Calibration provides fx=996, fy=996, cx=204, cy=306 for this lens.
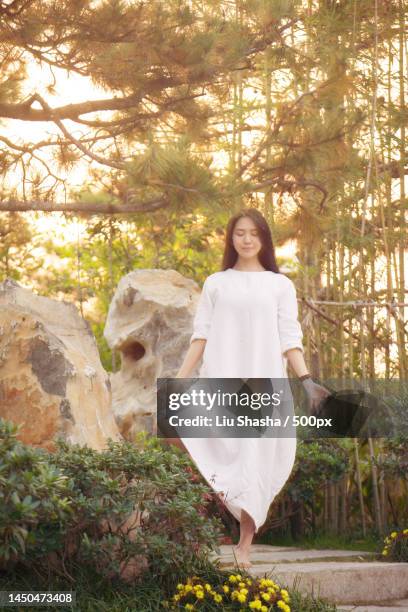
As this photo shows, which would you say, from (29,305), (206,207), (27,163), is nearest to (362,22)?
(206,207)

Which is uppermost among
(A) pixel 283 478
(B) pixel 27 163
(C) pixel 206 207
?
(B) pixel 27 163

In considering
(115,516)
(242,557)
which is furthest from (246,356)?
(115,516)

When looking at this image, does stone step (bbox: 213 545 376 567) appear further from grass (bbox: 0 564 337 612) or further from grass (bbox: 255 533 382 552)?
grass (bbox: 0 564 337 612)

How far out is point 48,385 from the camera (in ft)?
14.7

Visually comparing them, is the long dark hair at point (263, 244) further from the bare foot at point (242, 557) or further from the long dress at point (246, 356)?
the bare foot at point (242, 557)

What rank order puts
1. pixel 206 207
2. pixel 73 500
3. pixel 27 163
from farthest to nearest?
pixel 27 163 → pixel 206 207 → pixel 73 500

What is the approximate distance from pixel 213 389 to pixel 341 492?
1.57 meters

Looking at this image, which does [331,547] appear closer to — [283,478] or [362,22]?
[283,478]

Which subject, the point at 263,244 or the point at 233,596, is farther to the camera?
the point at 263,244

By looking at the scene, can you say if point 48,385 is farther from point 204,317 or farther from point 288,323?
point 288,323

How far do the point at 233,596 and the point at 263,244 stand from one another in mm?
1418

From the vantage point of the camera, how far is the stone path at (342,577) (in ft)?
12.7

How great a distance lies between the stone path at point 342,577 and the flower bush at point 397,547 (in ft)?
0.31

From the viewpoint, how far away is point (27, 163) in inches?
231
